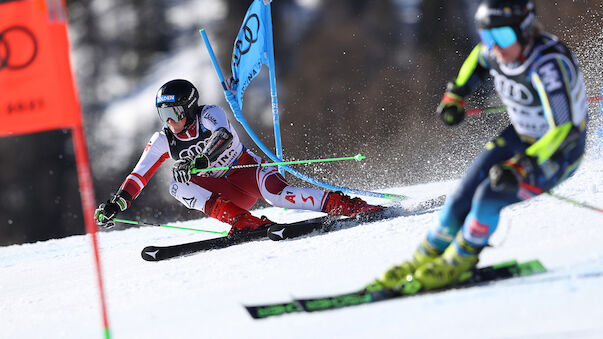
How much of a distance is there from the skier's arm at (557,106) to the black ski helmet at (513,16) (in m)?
0.14

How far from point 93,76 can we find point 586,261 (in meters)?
26.0

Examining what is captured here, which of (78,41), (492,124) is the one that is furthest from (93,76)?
(492,124)

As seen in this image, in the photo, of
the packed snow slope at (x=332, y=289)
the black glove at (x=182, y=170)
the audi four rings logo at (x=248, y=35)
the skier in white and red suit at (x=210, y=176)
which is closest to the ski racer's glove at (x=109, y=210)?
the skier in white and red suit at (x=210, y=176)

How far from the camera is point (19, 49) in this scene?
2.65m

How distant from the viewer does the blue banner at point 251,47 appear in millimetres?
6188

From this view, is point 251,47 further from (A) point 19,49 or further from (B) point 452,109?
(A) point 19,49

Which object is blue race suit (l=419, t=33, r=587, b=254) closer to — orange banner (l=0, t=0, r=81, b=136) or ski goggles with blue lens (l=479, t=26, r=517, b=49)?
ski goggles with blue lens (l=479, t=26, r=517, b=49)

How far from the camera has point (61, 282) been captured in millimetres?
4777

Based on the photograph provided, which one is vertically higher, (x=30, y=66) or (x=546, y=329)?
(x=30, y=66)

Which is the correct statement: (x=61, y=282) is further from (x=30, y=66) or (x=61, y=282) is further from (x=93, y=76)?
(x=93, y=76)

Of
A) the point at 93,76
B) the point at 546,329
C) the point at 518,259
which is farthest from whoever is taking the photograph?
the point at 93,76

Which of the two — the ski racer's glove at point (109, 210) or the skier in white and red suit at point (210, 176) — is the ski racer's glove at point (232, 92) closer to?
the skier in white and red suit at point (210, 176)

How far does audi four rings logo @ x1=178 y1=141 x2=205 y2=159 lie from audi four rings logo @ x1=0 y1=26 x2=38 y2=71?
242cm

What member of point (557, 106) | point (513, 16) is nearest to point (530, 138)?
point (557, 106)
